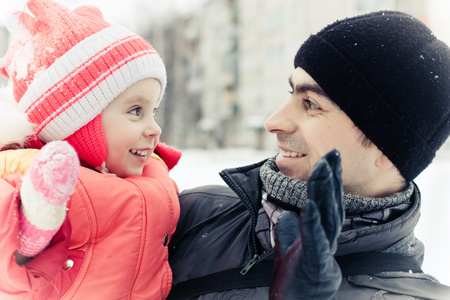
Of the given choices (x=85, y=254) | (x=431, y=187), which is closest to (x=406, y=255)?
(x=85, y=254)

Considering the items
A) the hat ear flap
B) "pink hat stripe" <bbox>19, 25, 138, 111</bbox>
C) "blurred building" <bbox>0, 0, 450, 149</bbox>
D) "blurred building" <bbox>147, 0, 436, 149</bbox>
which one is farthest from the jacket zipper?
"blurred building" <bbox>147, 0, 436, 149</bbox>

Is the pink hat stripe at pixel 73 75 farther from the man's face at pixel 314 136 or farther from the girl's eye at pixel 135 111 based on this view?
the man's face at pixel 314 136

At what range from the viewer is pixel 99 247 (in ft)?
3.98

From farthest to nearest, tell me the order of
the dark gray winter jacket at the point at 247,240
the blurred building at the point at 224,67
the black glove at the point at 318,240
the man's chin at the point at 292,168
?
1. the blurred building at the point at 224,67
2. the man's chin at the point at 292,168
3. the dark gray winter jacket at the point at 247,240
4. the black glove at the point at 318,240

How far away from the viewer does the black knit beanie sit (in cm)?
131

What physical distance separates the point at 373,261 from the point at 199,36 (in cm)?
2010

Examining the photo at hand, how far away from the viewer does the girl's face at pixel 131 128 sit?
54.1 inches

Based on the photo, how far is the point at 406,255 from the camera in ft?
4.32

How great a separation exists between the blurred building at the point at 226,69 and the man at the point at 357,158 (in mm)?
13183

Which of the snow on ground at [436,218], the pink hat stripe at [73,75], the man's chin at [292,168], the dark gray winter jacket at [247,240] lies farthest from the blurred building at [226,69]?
the pink hat stripe at [73,75]

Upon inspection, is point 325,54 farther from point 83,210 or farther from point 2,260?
point 2,260

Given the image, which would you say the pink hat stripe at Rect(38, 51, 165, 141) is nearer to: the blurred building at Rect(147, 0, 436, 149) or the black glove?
the black glove

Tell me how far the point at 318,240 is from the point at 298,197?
1.90 ft

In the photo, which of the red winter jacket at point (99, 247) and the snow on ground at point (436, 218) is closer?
the red winter jacket at point (99, 247)
